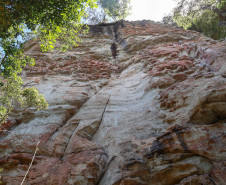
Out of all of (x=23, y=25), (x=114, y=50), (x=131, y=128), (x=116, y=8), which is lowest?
(x=131, y=128)

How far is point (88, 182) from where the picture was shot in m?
5.26

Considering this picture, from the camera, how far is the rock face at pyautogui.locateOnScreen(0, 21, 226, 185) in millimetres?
4668

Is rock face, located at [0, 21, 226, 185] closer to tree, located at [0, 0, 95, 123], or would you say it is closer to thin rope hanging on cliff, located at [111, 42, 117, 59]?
tree, located at [0, 0, 95, 123]

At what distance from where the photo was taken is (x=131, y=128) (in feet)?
22.5

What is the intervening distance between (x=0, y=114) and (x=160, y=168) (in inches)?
227

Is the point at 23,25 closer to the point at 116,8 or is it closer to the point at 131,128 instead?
the point at 131,128

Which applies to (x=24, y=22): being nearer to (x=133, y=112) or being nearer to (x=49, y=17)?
(x=49, y=17)

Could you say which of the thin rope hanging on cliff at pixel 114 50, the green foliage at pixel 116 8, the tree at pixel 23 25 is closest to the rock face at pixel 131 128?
the tree at pixel 23 25

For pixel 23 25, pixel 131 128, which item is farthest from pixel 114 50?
pixel 131 128

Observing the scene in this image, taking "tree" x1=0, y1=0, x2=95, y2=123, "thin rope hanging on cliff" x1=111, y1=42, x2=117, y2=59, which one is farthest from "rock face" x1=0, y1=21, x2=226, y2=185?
"thin rope hanging on cliff" x1=111, y1=42, x2=117, y2=59

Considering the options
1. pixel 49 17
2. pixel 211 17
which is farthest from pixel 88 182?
pixel 211 17

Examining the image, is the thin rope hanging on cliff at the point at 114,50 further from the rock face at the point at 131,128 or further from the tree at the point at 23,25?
the tree at the point at 23,25

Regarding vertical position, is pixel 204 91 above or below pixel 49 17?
below

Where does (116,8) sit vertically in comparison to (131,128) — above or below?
above
